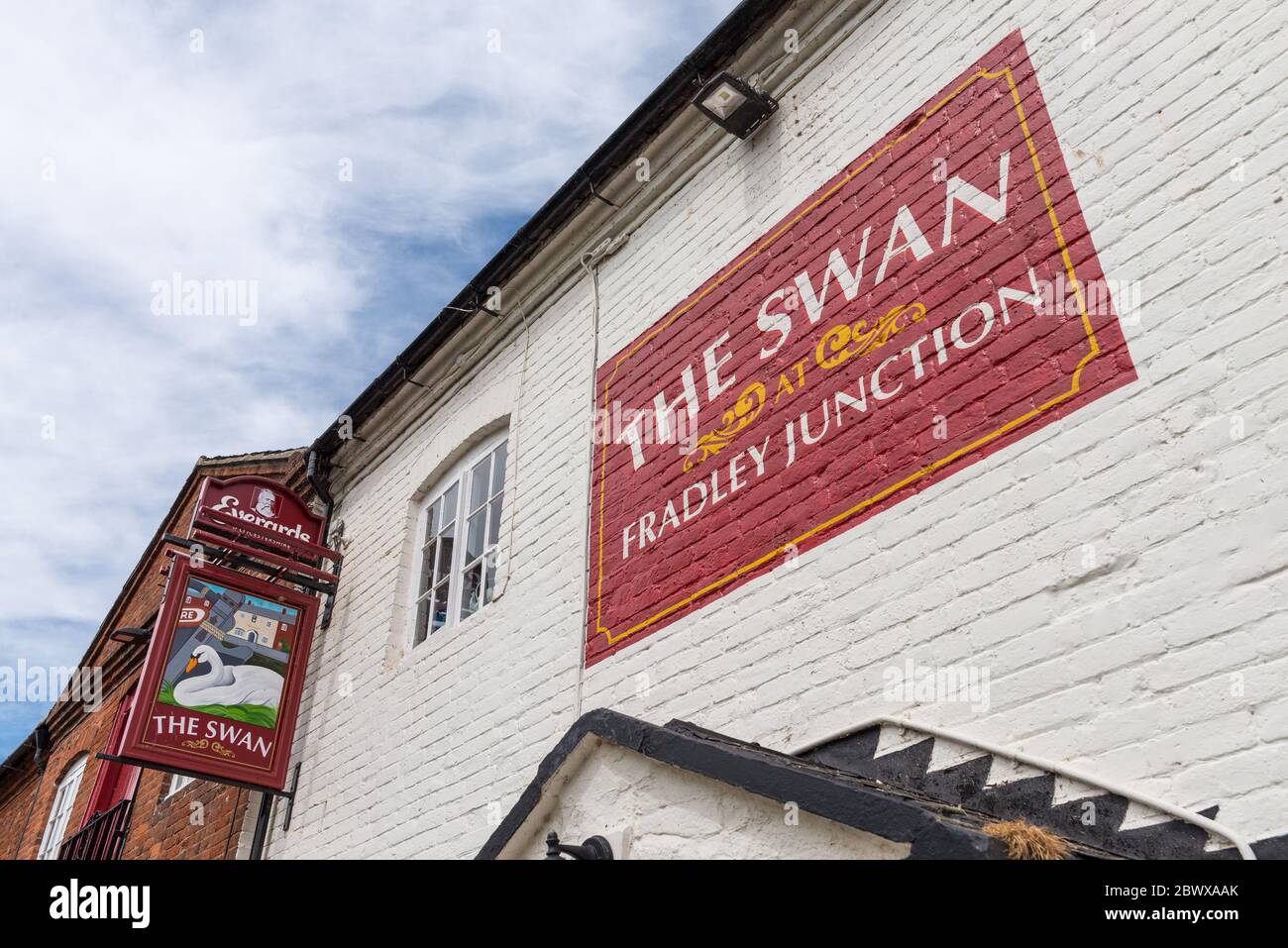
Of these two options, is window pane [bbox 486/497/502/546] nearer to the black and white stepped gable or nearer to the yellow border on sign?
the yellow border on sign

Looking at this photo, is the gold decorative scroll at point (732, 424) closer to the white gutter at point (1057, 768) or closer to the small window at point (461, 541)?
the white gutter at point (1057, 768)

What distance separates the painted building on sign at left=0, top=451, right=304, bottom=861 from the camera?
7.68m

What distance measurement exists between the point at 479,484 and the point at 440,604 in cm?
85

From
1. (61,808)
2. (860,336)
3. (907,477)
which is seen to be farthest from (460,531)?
(61,808)

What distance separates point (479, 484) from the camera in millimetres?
7312

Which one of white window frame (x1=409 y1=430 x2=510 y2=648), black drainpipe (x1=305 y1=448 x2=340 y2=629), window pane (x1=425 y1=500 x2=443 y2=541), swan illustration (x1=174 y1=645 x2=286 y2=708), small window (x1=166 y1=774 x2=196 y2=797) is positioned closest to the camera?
white window frame (x1=409 y1=430 x2=510 y2=648)

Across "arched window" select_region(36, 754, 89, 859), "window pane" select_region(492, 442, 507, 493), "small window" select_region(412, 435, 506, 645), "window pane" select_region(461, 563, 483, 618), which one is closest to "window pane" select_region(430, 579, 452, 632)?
"small window" select_region(412, 435, 506, 645)

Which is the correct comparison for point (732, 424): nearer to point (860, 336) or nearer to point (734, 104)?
point (860, 336)

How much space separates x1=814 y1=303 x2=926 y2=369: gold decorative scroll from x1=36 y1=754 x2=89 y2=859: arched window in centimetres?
1111

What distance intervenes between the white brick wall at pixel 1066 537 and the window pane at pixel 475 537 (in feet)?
2.35

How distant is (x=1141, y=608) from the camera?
3.31 metres

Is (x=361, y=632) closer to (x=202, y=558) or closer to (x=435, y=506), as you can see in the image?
(x=435, y=506)

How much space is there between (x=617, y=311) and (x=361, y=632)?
9.83 feet
